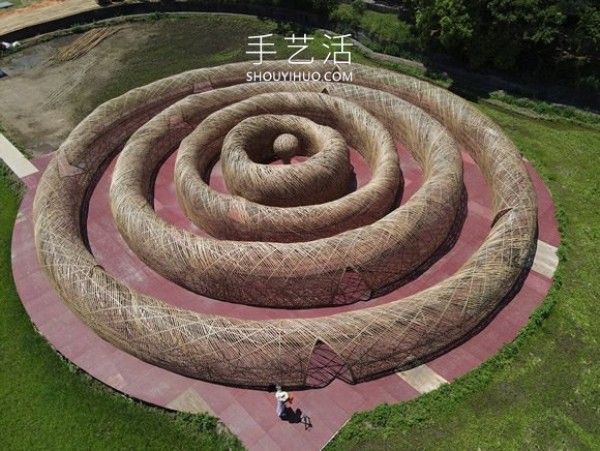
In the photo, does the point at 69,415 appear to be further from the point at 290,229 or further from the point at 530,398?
the point at 530,398

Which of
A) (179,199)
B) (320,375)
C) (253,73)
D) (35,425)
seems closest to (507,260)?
(320,375)

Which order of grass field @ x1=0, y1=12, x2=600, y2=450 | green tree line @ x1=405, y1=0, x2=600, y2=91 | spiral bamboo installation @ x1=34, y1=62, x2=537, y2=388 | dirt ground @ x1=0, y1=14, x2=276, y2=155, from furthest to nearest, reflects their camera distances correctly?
dirt ground @ x1=0, y1=14, x2=276, y2=155, green tree line @ x1=405, y1=0, x2=600, y2=91, spiral bamboo installation @ x1=34, y1=62, x2=537, y2=388, grass field @ x1=0, y1=12, x2=600, y2=450

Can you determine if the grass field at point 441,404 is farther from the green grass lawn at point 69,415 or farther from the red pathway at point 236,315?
the red pathway at point 236,315

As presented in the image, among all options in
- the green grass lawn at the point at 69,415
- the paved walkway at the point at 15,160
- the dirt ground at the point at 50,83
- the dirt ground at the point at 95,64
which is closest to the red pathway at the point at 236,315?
the green grass lawn at the point at 69,415

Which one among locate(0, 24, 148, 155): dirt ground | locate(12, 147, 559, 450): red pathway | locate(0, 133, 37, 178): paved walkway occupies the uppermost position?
locate(0, 24, 148, 155): dirt ground

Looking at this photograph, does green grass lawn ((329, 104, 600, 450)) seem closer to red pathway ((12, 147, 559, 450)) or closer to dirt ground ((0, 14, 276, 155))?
red pathway ((12, 147, 559, 450))

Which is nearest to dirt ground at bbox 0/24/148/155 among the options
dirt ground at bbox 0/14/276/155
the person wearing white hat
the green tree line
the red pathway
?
dirt ground at bbox 0/14/276/155

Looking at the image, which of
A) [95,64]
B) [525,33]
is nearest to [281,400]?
[525,33]
